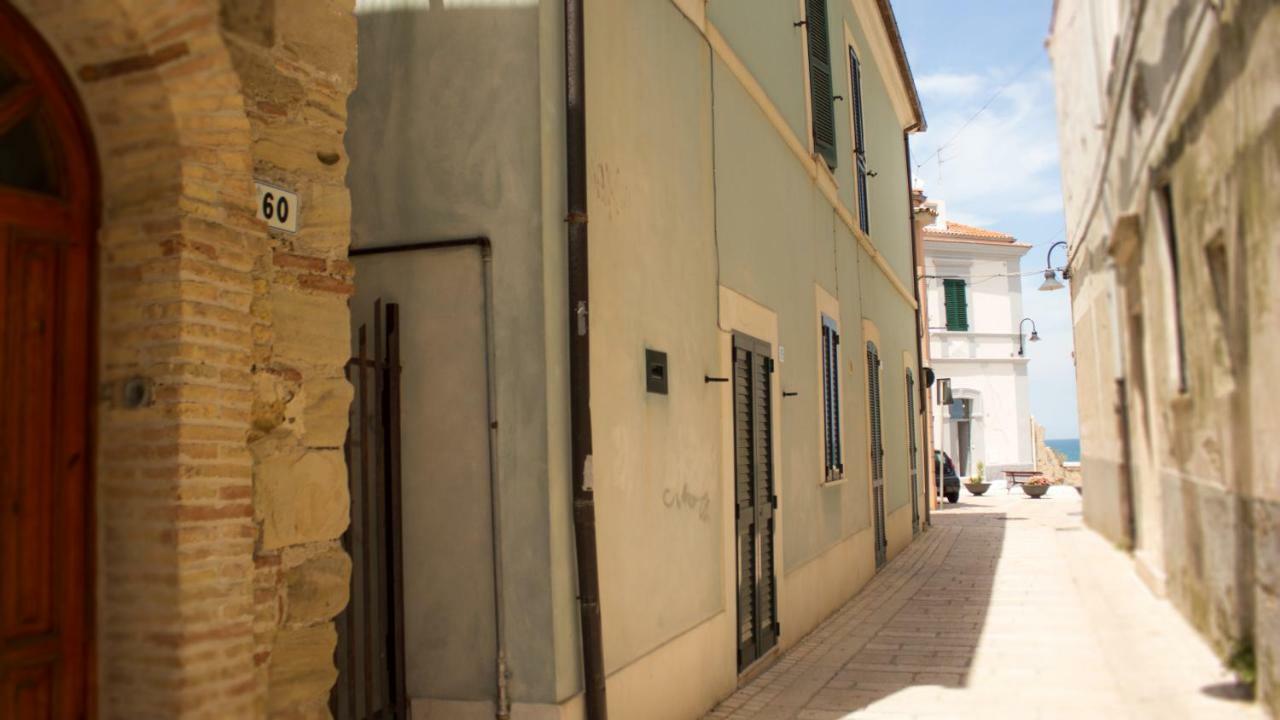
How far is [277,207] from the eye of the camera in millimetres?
3594

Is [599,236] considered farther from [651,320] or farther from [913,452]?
[913,452]

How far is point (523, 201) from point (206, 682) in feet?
7.37

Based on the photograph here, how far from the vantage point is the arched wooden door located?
2936 millimetres

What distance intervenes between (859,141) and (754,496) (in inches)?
298

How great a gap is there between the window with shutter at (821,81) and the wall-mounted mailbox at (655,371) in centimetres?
548

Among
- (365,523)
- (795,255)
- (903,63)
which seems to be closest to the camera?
(365,523)

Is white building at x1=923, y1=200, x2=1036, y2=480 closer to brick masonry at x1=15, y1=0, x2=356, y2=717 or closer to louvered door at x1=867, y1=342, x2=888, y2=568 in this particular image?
louvered door at x1=867, y1=342, x2=888, y2=568

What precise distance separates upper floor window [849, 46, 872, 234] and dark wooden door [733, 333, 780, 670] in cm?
619

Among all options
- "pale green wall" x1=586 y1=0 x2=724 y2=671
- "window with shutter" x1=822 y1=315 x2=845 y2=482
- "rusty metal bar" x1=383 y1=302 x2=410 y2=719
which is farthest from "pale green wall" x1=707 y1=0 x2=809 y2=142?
"rusty metal bar" x1=383 y1=302 x2=410 y2=719

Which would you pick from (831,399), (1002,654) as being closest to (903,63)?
(831,399)

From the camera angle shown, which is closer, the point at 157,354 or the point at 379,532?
the point at 157,354

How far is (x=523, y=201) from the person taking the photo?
179 inches

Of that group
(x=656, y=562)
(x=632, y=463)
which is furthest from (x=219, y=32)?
(x=656, y=562)

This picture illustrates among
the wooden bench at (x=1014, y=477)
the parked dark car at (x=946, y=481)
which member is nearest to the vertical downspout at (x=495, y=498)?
the parked dark car at (x=946, y=481)
